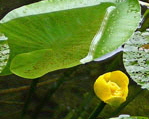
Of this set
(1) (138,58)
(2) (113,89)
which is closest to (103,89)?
(2) (113,89)

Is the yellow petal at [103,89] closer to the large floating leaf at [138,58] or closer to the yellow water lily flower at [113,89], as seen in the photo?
the yellow water lily flower at [113,89]

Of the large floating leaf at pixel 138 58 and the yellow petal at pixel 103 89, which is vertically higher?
the yellow petal at pixel 103 89

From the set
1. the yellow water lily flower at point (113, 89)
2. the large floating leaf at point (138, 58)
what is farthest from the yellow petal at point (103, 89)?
the large floating leaf at point (138, 58)

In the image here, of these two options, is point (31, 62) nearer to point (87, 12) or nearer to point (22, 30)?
point (22, 30)

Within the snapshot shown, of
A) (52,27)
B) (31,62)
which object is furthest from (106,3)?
(31,62)

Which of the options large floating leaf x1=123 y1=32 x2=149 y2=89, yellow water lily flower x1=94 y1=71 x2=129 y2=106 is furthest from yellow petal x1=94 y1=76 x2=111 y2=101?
large floating leaf x1=123 y1=32 x2=149 y2=89

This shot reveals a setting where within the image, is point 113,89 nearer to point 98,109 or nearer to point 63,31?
point 98,109
